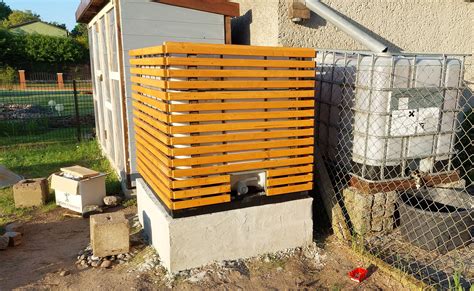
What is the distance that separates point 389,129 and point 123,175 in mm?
4460

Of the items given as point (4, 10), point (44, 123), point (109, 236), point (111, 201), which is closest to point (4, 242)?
point (109, 236)

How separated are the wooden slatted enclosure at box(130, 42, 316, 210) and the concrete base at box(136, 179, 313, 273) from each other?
7.5 inches

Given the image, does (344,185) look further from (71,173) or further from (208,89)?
(71,173)

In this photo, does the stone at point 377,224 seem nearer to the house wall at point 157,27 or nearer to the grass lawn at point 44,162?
the house wall at point 157,27

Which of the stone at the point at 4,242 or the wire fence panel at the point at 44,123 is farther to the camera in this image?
the wire fence panel at the point at 44,123

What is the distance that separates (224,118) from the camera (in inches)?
150

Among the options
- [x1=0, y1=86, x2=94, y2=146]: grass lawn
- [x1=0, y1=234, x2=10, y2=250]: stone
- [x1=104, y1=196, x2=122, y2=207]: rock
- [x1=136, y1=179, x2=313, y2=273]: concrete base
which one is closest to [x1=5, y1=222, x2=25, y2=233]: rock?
[x1=0, y1=234, x2=10, y2=250]: stone

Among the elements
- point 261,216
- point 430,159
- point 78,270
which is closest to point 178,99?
point 261,216

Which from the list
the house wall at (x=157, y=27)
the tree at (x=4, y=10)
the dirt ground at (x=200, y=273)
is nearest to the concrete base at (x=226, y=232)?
the dirt ground at (x=200, y=273)

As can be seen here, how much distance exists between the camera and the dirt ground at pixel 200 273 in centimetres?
379

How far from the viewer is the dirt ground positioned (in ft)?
12.4

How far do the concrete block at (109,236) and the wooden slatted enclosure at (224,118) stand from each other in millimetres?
584

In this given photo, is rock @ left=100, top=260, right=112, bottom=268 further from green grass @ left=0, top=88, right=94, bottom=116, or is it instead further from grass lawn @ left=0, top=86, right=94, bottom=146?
green grass @ left=0, top=88, right=94, bottom=116

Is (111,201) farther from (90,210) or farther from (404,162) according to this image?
(404,162)
